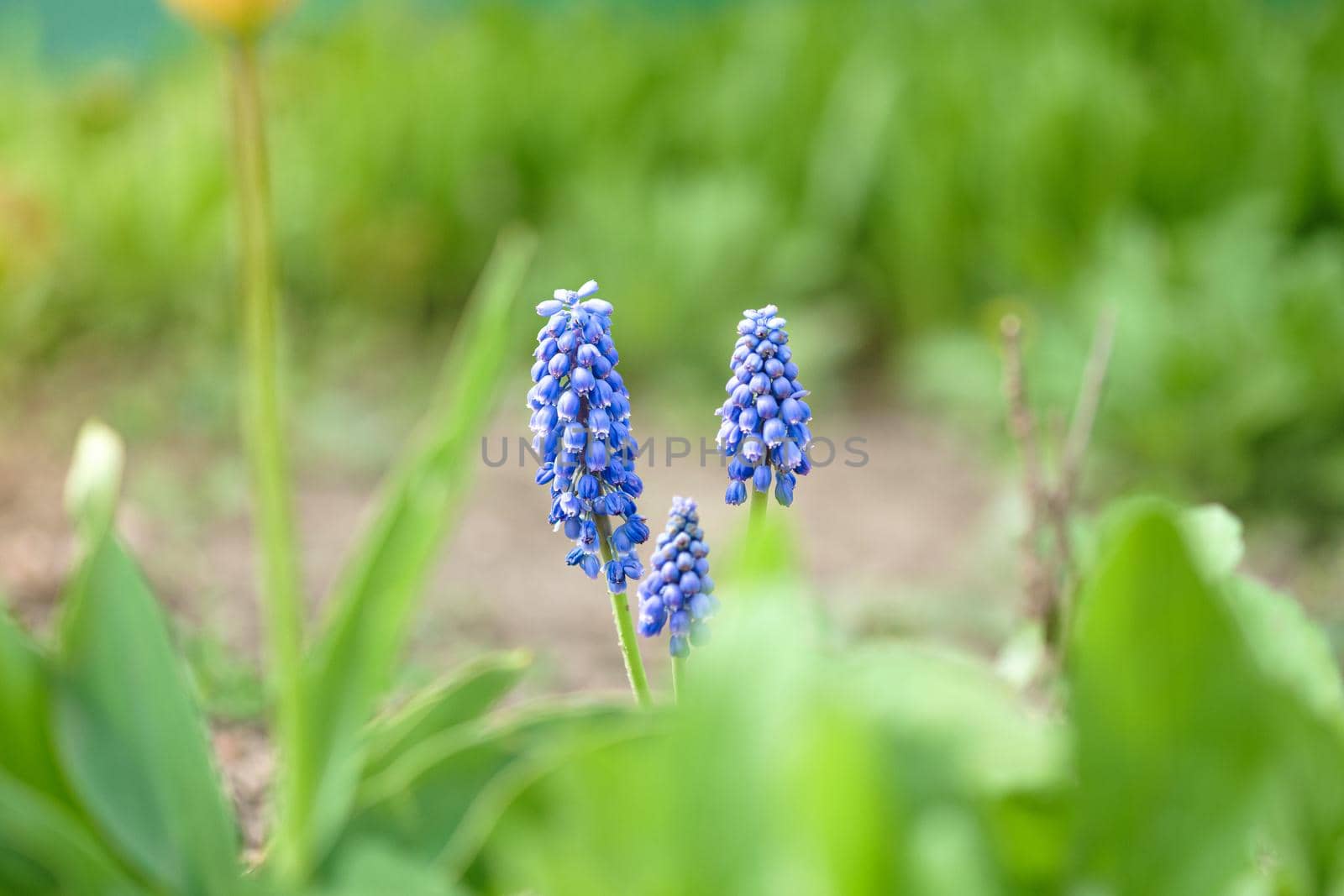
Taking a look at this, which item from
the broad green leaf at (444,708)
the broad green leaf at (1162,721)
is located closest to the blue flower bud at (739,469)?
the broad green leaf at (444,708)

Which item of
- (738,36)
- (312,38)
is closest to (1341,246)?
(738,36)

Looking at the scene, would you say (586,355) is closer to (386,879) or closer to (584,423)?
(584,423)

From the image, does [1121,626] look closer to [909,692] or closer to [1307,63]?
[909,692]

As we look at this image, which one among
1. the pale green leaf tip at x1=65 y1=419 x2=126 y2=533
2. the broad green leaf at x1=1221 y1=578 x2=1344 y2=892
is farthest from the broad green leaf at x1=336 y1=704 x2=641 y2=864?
the broad green leaf at x1=1221 y1=578 x2=1344 y2=892

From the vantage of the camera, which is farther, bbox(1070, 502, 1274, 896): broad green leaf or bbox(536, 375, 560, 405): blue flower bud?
bbox(536, 375, 560, 405): blue flower bud

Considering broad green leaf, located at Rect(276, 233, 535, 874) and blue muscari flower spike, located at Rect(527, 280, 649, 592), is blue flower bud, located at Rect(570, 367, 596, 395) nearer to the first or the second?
blue muscari flower spike, located at Rect(527, 280, 649, 592)

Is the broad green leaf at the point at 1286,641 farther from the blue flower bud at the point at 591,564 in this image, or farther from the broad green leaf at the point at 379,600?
the broad green leaf at the point at 379,600

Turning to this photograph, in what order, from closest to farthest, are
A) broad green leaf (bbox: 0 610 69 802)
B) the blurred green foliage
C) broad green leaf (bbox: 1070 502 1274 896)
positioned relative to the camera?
broad green leaf (bbox: 1070 502 1274 896) < broad green leaf (bbox: 0 610 69 802) < the blurred green foliage
